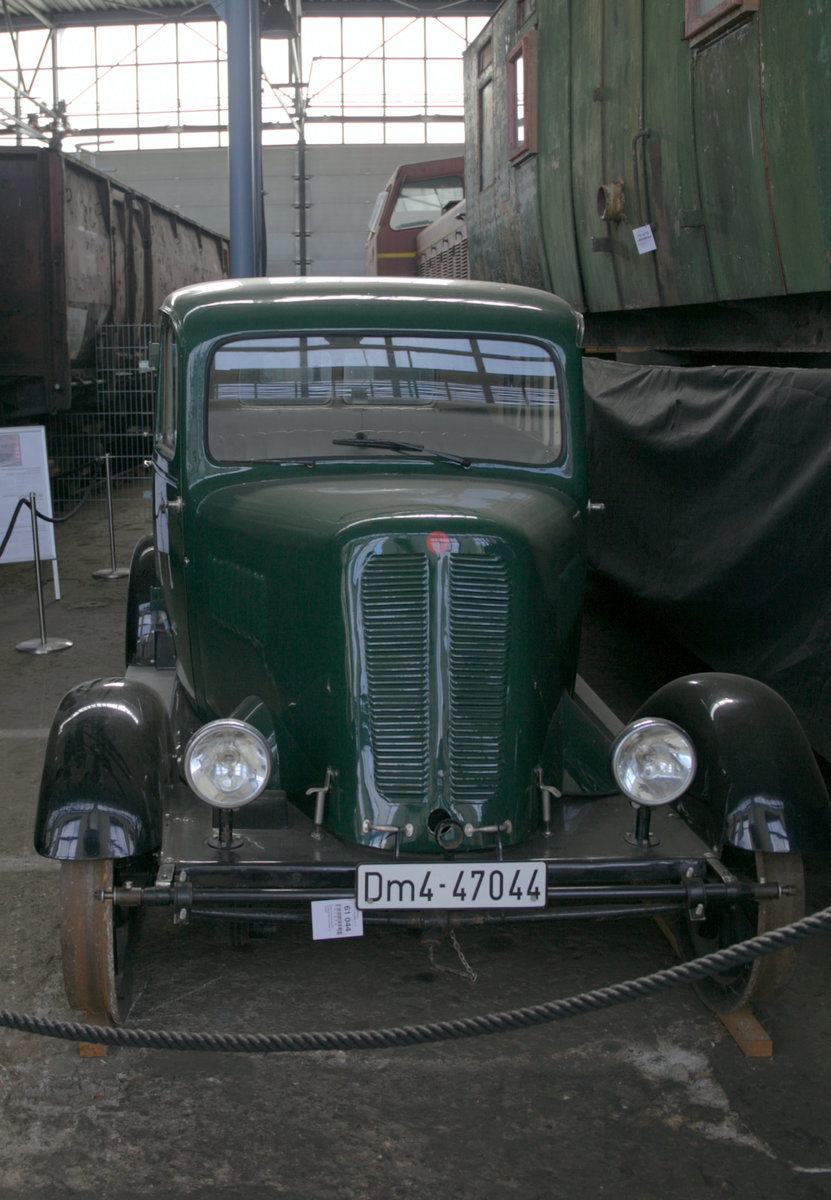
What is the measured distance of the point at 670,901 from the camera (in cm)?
298

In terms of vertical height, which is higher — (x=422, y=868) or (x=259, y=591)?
(x=259, y=591)

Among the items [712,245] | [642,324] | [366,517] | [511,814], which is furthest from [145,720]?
[642,324]

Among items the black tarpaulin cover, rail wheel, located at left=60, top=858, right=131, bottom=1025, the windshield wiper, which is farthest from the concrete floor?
the windshield wiper

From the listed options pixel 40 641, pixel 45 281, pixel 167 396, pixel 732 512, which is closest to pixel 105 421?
pixel 45 281

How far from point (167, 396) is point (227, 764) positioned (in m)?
1.91

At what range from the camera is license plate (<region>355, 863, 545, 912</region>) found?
111 inches

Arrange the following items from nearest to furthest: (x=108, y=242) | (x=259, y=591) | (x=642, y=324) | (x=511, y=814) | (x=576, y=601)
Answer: (x=511, y=814)
(x=259, y=591)
(x=576, y=601)
(x=642, y=324)
(x=108, y=242)

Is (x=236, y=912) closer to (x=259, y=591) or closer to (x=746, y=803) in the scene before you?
(x=259, y=591)

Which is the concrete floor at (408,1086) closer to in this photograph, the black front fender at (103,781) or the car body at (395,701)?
the car body at (395,701)

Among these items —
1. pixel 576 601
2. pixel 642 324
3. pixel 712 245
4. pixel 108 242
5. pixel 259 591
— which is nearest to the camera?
pixel 259 591

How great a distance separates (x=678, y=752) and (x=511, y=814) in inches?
18.2

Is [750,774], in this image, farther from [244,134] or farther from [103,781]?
[244,134]

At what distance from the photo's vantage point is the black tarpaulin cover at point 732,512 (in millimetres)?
3988

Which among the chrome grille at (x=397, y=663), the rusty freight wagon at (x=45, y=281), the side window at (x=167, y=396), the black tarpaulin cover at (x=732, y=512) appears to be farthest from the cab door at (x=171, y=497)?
the rusty freight wagon at (x=45, y=281)
